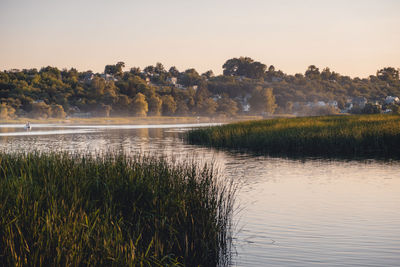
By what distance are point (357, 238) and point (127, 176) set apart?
536 centimetres

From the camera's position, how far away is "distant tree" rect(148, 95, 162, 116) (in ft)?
522

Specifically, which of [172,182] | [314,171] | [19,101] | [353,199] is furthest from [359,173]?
[19,101]

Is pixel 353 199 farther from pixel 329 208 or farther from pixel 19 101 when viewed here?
pixel 19 101

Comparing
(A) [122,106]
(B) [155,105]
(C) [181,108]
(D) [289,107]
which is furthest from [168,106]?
(D) [289,107]

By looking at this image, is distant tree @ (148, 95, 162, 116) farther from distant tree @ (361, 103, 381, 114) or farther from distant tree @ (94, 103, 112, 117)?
distant tree @ (361, 103, 381, 114)

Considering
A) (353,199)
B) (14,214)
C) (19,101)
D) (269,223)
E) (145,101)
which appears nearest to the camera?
(14,214)

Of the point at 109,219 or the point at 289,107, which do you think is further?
the point at 289,107

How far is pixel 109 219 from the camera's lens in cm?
898

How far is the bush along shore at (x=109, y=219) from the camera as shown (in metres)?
6.81

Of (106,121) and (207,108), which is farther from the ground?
(207,108)

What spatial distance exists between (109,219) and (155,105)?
497ft

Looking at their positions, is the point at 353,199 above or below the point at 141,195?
below

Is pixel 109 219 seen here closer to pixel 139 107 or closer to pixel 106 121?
pixel 106 121

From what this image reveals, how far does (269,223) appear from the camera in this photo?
1238 cm
